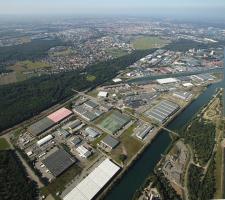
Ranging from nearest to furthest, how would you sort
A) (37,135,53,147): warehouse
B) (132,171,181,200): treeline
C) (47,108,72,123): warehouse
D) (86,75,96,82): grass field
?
1. (132,171,181,200): treeline
2. (37,135,53,147): warehouse
3. (47,108,72,123): warehouse
4. (86,75,96,82): grass field

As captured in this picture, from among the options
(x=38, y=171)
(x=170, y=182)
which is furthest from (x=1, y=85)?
(x=170, y=182)

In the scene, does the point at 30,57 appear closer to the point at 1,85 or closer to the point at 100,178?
the point at 1,85

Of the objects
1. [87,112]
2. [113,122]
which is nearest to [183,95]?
[113,122]

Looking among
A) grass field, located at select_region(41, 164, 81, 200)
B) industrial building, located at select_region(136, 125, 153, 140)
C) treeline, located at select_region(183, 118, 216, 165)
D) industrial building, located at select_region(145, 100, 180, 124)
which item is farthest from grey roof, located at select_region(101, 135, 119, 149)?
treeline, located at select_region(183, 118, 216, 165)

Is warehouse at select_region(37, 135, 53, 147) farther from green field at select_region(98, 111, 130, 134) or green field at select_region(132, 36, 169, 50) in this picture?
green field at select_region(132, 36, 169, 50)

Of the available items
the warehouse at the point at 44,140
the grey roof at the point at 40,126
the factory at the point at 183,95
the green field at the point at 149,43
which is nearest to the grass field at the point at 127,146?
the warehouse at the point at 44,140

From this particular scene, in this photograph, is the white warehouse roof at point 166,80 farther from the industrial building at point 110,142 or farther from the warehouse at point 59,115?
the industrial building at point 110,142
